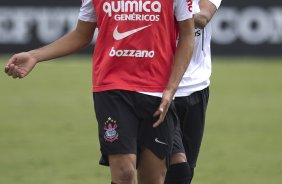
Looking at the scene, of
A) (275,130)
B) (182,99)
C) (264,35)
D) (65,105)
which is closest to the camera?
(182,99)

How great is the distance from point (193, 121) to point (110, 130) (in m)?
1.46

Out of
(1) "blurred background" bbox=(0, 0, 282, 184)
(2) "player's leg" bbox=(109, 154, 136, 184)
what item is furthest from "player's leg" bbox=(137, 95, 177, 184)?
(1) "blurred background" bbox=(0, 0, 282, 184)

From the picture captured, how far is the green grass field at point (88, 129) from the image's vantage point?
34.4 feet

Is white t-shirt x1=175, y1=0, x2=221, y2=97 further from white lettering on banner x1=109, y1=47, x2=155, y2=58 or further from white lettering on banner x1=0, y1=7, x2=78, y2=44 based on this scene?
white lettering on banner x1=0, y1=7, x2=78, y2=44

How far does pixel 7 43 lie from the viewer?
79.7ft

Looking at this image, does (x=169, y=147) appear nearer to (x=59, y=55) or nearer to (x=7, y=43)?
(x=59, y=55)

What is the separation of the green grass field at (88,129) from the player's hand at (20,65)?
11.8 feet

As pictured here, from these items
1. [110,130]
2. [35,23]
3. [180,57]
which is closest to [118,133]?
[110,130]

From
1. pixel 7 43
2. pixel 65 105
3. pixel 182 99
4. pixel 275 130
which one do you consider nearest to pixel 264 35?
pixel 7 43

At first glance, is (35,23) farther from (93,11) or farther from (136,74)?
(136,74)

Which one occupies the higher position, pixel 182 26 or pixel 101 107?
pixel 182 26

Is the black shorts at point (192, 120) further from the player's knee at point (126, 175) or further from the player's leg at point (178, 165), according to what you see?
the player's knee at point (126, 175)

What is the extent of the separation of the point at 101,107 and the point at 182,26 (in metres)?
0.76

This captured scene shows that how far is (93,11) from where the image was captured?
258 inches
